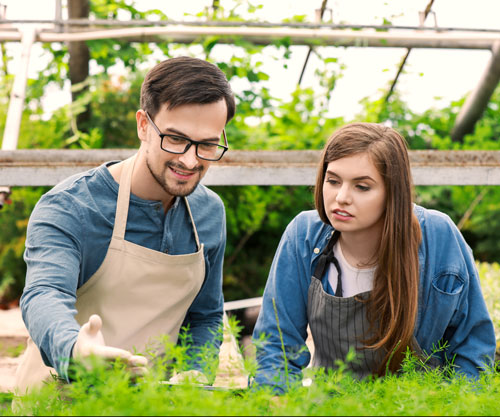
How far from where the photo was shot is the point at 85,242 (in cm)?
203

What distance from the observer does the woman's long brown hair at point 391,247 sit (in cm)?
199

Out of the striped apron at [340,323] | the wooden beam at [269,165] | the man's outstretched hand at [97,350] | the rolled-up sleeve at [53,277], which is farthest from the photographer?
the wooden beam at [269,165]

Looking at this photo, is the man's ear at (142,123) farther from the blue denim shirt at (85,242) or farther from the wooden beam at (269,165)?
the wooden beam at (269,165)

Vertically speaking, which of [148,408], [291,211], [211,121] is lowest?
[291,211]

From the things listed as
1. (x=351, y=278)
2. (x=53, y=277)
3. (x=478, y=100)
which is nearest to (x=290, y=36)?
(x=478, y=100)

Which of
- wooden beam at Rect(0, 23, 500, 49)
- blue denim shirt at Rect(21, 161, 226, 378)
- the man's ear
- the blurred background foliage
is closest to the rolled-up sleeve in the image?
blue denim shirt at Rect(21, 161, 226, 378)

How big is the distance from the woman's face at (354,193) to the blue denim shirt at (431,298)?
0.23 m

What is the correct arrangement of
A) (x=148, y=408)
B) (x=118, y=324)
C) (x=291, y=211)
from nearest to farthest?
1. (x=148, y=408)
2. (x=118, y=324)
3. (x=291, y=211)

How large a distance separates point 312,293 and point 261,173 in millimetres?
1205

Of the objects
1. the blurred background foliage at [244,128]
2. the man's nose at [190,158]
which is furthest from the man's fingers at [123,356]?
the blurred background foliage at [244,128]

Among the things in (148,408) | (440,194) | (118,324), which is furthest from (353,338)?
(440,194)

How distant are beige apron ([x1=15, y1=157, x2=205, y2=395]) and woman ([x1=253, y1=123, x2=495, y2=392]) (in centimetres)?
32

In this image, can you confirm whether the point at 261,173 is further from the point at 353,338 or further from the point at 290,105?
the point at 290,105

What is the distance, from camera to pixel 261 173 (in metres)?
3.24
